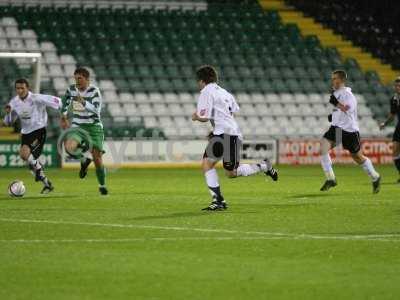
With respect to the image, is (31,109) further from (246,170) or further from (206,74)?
(206,74)

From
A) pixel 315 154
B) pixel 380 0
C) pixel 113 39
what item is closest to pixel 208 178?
pixel 315 154

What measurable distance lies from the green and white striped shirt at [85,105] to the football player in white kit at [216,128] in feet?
12.8

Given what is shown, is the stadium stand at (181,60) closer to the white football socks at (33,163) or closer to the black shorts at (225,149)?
the white football socks at (33,163)

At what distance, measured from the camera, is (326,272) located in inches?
376

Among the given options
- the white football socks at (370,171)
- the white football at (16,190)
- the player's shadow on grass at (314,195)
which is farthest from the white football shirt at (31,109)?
the white football socks at (370,171)

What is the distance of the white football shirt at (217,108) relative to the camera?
15.8 metres

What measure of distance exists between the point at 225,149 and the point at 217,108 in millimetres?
612

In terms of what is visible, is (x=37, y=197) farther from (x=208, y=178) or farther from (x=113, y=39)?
(x=113, y=39)

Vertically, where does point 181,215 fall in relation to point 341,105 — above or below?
below

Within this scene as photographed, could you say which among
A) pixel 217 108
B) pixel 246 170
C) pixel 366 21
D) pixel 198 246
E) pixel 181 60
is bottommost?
pixel 198 246

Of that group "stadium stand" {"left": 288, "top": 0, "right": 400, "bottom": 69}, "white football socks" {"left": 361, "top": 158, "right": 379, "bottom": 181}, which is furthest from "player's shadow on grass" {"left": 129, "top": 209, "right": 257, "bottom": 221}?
"stadium stand" {"left": 288, "top": 0, "right": 400, "bottom": 69}

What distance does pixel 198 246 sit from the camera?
1138 cm

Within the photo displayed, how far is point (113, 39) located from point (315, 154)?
8108 millimetres

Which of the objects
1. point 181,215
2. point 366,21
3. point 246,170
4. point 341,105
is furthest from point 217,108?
point 366,21
